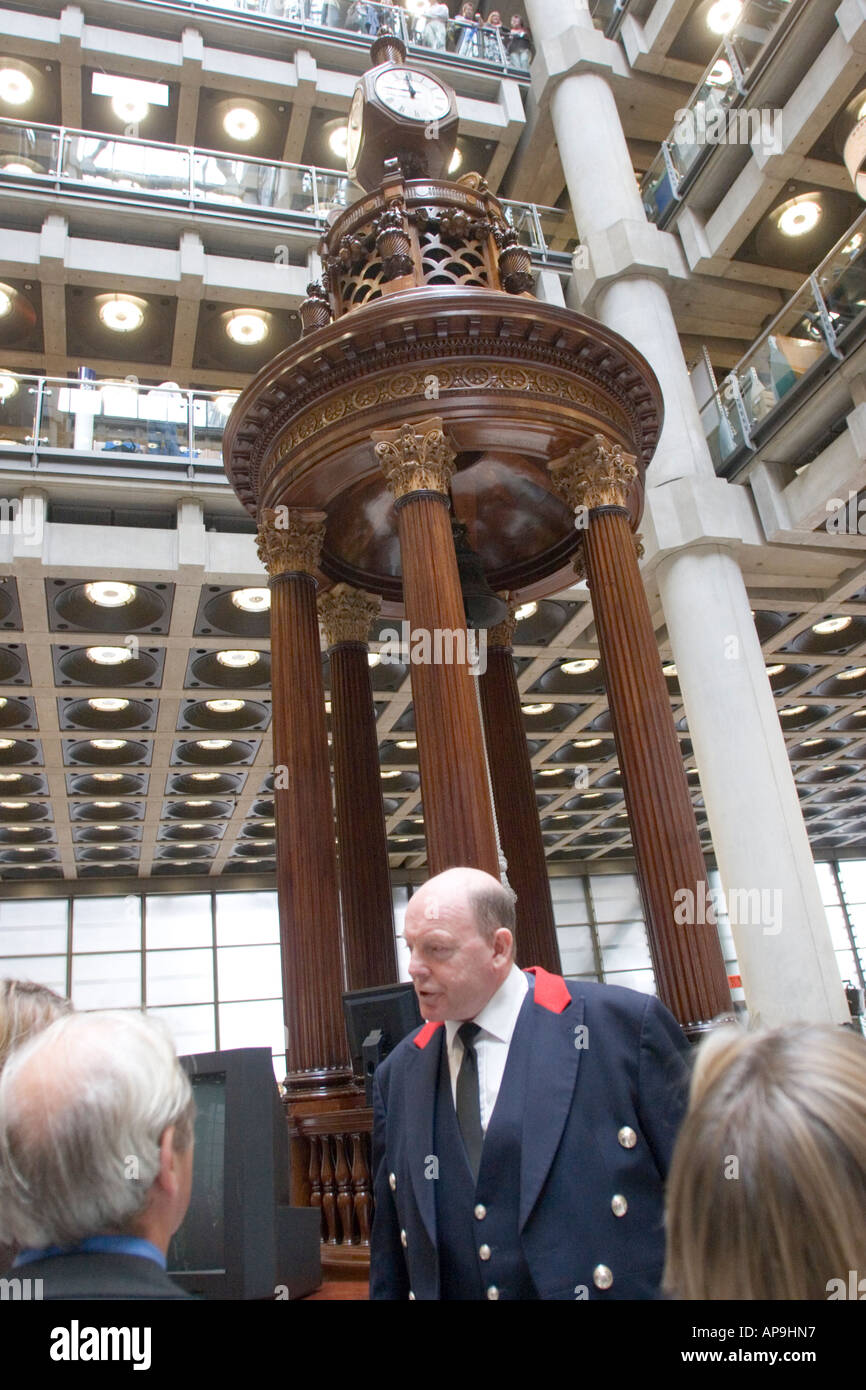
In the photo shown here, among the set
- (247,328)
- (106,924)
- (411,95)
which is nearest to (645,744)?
(411,95)

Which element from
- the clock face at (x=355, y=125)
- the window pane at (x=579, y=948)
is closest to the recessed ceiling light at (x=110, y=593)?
the clock face at (x=355, y=125)

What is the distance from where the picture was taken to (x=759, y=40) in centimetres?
1595

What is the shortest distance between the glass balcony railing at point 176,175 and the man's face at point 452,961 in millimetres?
18877

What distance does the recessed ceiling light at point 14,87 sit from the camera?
65.2 ft

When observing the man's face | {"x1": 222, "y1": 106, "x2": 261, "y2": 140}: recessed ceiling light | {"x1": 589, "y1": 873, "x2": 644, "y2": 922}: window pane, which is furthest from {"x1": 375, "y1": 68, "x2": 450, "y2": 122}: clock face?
{"x1": 589, "y1": 873, "x2": 644, "y2": 922}: window pane

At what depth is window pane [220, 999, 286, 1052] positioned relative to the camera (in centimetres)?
2938

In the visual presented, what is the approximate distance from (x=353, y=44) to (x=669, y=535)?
15138 mm

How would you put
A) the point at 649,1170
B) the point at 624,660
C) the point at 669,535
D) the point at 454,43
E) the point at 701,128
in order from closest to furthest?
the point at 649,1170, the point at 624,660, the point at 669,535, the point at 701,128, the point at 454,43

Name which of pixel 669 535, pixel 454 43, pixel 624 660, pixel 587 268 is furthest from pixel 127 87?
pixel 624 660

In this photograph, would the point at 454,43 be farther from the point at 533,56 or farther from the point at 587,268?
the point at 587,268

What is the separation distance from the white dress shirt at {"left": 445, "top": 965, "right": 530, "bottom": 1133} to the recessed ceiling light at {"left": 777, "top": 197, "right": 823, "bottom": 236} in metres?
18.9

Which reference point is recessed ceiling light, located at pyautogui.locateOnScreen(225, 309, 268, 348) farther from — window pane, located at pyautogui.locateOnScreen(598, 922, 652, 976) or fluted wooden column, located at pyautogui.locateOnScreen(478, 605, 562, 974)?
window pane, located at pyautogui.locateOnScreen(598, 922, 652, 976)

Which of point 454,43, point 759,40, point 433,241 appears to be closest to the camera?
point 433,241

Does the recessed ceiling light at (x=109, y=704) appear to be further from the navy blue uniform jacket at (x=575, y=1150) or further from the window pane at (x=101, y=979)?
the navy blue uniform jacket at (x=575, y=1150)
